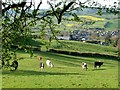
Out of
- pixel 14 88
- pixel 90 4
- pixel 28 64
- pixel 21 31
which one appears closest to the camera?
pixel 90 4

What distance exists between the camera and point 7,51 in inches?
426

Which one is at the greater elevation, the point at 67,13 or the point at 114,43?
the point at 67,13

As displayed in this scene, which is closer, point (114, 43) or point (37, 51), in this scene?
point (37, 51)

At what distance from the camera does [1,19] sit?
33.7 feet

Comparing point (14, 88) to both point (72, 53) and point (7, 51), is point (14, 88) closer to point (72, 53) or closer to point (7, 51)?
point (7, 51)

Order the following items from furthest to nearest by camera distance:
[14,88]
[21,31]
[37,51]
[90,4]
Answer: [37,51] < [14,88] < [21,31] < [90,4]

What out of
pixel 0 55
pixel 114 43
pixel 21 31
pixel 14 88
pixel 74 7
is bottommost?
pixel 114 43

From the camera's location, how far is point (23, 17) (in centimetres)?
1035

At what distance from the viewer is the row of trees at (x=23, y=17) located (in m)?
9.87

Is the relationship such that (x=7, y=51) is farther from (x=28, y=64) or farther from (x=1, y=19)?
(x=28, y=64)

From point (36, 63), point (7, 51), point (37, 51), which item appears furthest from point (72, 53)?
point (7, 51)

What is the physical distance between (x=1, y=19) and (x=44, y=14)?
1.25 m

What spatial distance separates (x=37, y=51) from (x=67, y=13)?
2458 inches

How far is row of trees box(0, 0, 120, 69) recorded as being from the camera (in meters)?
9.87
